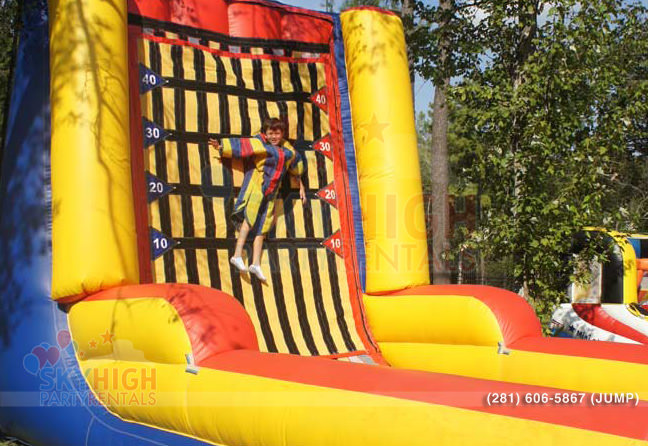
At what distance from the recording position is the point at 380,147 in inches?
173

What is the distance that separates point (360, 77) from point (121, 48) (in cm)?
157

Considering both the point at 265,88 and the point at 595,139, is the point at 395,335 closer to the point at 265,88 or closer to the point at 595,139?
the point at 265,88

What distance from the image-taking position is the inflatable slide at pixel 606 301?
18.9 ft

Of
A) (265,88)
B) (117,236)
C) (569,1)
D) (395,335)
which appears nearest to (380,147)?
(265,88)

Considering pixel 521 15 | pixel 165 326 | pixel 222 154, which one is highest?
pixel 521 15

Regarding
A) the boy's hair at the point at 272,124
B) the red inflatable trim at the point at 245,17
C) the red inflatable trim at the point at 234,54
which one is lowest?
the boy's hair at the point at 272,124

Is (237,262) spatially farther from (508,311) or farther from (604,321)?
(604,321)

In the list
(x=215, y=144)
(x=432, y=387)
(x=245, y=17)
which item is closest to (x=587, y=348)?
(x=432, y=387)

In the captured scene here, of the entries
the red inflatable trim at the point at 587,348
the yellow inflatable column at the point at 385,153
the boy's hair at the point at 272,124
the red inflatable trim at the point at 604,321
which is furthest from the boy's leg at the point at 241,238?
the red inflatable trim at the point at 604,321

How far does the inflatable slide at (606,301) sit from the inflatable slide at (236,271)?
7.51 ft

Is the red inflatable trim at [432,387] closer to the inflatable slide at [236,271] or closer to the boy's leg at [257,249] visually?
the inflatable slide at [236,271]

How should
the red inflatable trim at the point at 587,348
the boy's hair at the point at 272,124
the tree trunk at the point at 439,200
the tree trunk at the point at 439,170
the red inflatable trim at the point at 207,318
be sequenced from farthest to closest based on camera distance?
1. the tree trunk at the point at 439,170
2. the tree trunk at the point at 439,200
3. the boy's hair at the point at 272,124
4. the red inflatable trim at the point at 587,348
5. the red inflatable trim at the point at 207,318

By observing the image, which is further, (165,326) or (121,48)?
(121,48)

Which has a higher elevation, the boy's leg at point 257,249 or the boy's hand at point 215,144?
the boy's hand at point 215,144
